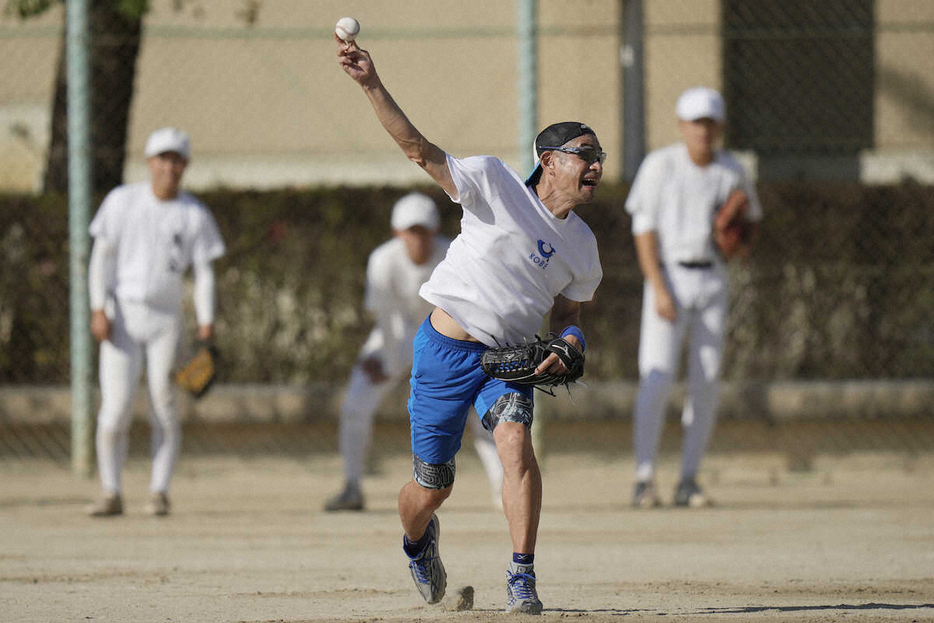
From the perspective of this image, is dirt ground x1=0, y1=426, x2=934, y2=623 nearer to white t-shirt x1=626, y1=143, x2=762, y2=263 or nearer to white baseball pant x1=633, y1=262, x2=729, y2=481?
white baseball pant x1=633, y1=262, x2=729, y2=481

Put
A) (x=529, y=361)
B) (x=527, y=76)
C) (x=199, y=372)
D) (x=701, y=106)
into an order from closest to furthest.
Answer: (x=529, y=361) → (x=199, y=372) → (x=701, y=106) → (x=527, y=76)

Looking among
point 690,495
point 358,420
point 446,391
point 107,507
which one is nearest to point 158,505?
point 107,507

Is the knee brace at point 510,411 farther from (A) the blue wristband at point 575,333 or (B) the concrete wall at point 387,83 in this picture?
(B) the concrete wall at point 387,83

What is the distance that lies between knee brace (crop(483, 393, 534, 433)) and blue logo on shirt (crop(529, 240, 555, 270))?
17.8 inches

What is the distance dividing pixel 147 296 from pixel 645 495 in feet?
9.45

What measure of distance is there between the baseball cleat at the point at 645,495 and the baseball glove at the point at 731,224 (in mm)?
1333

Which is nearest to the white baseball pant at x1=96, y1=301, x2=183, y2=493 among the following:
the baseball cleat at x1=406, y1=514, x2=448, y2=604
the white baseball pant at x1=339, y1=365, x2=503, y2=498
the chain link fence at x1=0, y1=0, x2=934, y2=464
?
the white baseball pant at x1=339, y1=365, x2=503, y2=498

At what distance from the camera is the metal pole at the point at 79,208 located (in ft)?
28.4

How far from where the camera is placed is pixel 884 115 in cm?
1151

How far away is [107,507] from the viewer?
24.0 ft

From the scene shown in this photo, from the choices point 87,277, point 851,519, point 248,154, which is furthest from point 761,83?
point 87,277

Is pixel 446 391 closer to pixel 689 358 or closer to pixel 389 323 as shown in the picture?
pixel 389 323

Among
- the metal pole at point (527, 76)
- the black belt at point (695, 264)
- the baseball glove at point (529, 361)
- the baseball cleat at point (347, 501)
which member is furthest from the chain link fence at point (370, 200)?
the baseball glove at point (529, 361)

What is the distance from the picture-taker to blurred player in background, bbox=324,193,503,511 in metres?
7.65
